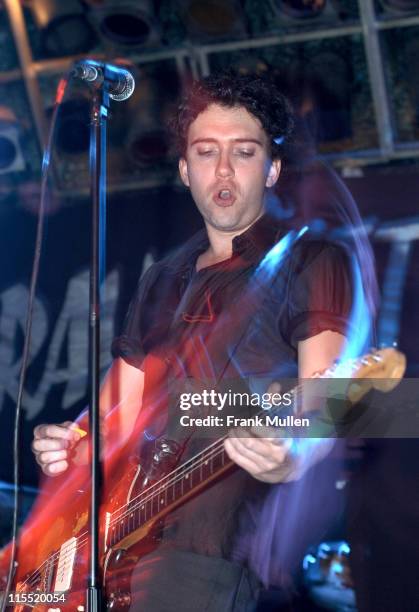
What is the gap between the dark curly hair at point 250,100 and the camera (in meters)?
2.23

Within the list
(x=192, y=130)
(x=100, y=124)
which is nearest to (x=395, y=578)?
(x=192, y=130)

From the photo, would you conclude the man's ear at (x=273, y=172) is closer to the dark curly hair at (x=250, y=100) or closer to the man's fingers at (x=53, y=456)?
the dark curly hair at (x=250, y=100)

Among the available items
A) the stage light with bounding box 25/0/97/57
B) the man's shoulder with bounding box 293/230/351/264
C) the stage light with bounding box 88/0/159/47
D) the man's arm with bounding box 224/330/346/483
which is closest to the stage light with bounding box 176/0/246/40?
the stage light with bounding box 88/0/159/47

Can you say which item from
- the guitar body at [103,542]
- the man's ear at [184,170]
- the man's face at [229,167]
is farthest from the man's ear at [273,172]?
the guitar body at [103,542]

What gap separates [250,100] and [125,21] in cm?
123

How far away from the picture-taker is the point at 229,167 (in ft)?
7.00

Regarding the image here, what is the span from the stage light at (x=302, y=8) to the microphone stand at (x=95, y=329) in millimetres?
1563

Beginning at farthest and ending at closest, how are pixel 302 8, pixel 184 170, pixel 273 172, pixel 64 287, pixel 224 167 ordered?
pixel 64 287 < pixel 302 8 < pixel 184 170 < pixel 273 172 < pixel 224 167

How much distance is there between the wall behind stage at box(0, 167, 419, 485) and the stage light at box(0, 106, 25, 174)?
0.47 ft

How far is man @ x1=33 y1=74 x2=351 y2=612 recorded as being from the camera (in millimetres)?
1711

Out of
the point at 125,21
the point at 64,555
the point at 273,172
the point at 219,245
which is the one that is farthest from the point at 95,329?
the point at 125,21

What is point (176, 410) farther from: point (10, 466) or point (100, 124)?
point (10, 466)

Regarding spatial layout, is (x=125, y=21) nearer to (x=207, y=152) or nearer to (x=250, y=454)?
(x=207, y=152)

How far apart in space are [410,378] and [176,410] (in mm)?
1067
